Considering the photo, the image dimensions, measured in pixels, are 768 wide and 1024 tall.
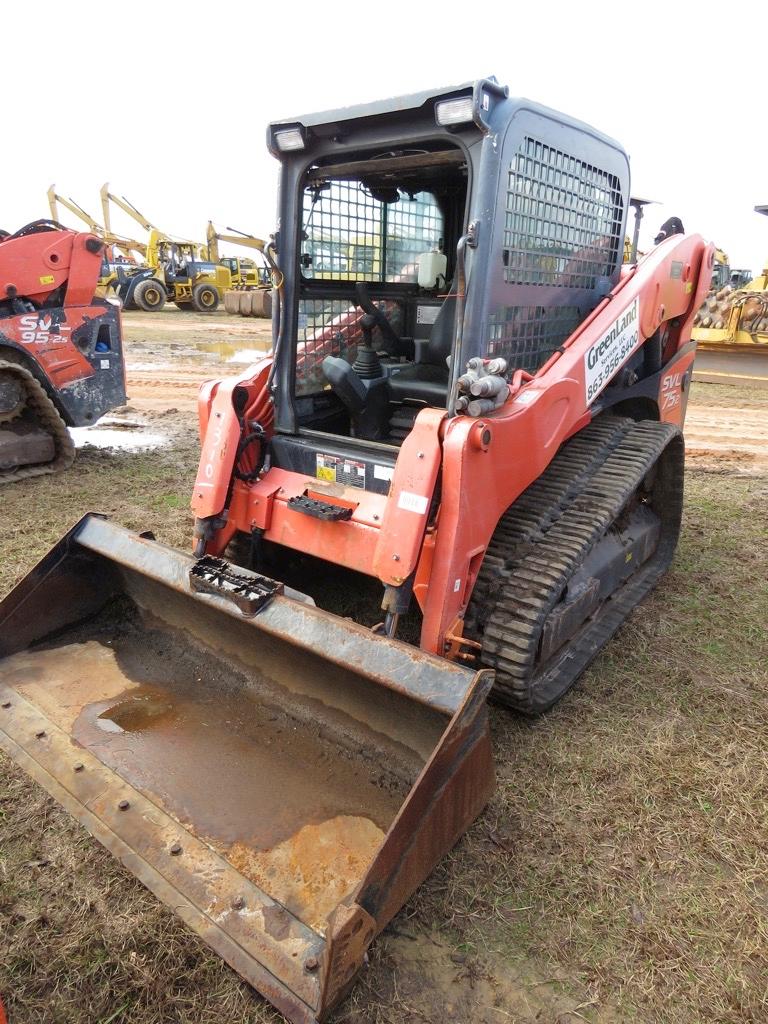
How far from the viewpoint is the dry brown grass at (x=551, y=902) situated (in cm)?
172

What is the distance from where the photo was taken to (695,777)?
248 cm

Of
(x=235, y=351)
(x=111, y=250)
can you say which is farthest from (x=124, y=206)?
(x=235, y=351)

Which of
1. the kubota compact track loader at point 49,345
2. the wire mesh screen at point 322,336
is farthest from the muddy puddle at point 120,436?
the wire mesh screen at point 322,336

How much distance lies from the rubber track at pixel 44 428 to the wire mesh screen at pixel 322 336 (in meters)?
3.09

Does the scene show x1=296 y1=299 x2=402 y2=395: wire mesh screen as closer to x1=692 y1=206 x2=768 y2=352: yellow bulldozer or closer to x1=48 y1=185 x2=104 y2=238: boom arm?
x1=692 y1=206 x2=768 y2=352: yellow bulldozer

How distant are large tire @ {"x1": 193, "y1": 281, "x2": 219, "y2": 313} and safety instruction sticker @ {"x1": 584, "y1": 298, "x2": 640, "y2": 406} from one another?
20.9 meters

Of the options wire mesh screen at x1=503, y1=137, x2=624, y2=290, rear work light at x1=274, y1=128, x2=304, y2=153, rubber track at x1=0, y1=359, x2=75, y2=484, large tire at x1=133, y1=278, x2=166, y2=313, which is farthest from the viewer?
large tire at x1=133, y1=278, x2=166, y2=313

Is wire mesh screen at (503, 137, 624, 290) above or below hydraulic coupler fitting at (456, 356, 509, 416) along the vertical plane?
above

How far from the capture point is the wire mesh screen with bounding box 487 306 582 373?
2.70 meters

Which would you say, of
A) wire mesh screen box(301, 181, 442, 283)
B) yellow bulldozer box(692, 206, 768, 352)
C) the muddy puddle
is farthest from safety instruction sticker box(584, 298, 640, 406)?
yellow bulldozer box(692, 206, 768, 352)

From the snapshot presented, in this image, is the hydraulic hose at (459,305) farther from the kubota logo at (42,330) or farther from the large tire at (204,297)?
the large tire at (204,297)

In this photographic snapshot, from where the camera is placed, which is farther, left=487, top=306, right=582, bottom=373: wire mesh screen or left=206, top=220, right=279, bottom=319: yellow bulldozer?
left=206, top=220, right=279, bottom=319: yellow bulldozer

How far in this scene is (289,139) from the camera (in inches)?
113

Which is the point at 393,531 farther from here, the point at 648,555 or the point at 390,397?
→ the point at 648,555
